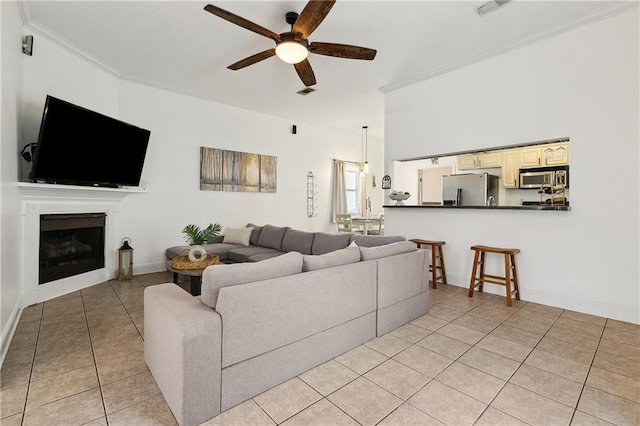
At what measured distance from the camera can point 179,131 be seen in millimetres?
5035

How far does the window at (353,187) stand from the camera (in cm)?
778

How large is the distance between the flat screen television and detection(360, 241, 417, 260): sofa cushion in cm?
330

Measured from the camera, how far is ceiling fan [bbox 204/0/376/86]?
237cm

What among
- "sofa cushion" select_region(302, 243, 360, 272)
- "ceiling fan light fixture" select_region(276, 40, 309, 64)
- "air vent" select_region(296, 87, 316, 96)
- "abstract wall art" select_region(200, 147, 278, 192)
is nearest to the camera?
"sofa cushion" select_region(302, 243, 360, 272)


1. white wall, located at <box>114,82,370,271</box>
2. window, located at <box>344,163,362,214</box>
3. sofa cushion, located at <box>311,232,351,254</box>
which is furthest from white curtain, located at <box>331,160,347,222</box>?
sofa cushion, located at <box>311,232,351,254</box>

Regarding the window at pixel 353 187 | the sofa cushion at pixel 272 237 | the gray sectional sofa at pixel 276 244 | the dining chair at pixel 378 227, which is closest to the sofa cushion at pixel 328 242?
the gray sectional sofa at pixel 276 244

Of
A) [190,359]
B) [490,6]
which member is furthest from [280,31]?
[190,359]

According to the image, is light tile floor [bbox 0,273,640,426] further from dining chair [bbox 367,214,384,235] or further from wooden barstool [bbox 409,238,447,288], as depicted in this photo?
dining chair [bbox 367,214,384,235]

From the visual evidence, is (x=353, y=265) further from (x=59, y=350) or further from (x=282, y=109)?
(x=282, y=109)

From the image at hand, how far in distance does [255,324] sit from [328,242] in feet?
7.73

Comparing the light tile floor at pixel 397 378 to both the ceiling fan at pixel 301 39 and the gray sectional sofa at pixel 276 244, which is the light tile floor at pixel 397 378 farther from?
the ceiling fan at pixel 301 39

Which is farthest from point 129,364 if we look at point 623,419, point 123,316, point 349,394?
point 623,419

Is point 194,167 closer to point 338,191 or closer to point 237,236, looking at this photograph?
point 237,236

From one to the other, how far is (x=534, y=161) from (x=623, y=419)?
137 inches
